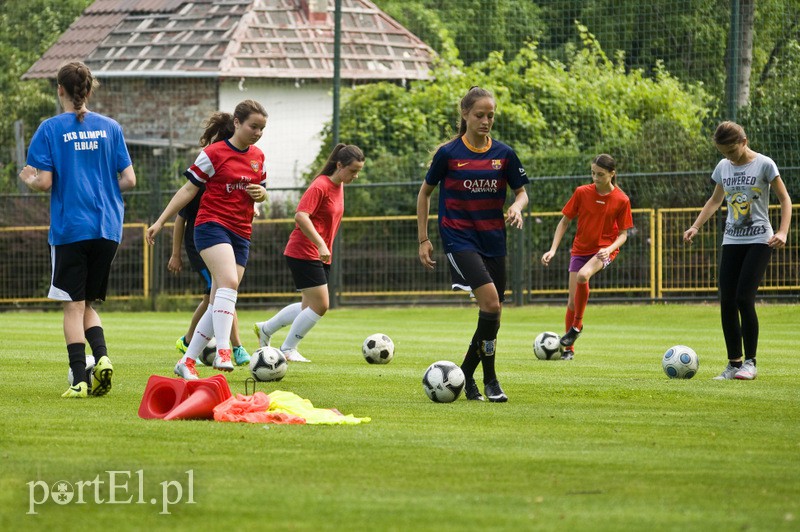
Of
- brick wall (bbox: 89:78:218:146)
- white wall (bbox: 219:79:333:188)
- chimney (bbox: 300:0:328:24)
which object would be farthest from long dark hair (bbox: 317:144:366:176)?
chimney (bbox: 300:0:328:24)

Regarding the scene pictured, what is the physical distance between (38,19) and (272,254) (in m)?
27.9

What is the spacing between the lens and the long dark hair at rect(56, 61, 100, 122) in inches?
335

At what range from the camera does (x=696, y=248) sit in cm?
2270

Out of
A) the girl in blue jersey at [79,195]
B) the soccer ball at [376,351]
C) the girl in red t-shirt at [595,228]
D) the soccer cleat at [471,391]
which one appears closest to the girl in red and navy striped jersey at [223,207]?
the girl in blue jersey at [79,195]

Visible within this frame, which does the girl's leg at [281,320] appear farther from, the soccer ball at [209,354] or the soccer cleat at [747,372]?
the soccer cleat at [747,372]

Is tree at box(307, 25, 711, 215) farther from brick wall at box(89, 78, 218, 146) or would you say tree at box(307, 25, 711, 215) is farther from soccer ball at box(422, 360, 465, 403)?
soccer ball at box(422, 360, 465, 403)

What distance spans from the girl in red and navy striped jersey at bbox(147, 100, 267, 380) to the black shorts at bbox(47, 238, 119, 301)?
82 centimetres

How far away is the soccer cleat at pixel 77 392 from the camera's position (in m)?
8.75

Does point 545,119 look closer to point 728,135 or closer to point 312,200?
A: point 312,200

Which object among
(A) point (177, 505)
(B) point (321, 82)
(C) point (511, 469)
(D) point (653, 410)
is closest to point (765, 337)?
(D) point (653, 410)

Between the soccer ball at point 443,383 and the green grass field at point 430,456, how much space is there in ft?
0.30

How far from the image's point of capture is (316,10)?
36625mm

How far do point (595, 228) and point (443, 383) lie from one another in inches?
205

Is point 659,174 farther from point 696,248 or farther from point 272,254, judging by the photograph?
point 272,254
